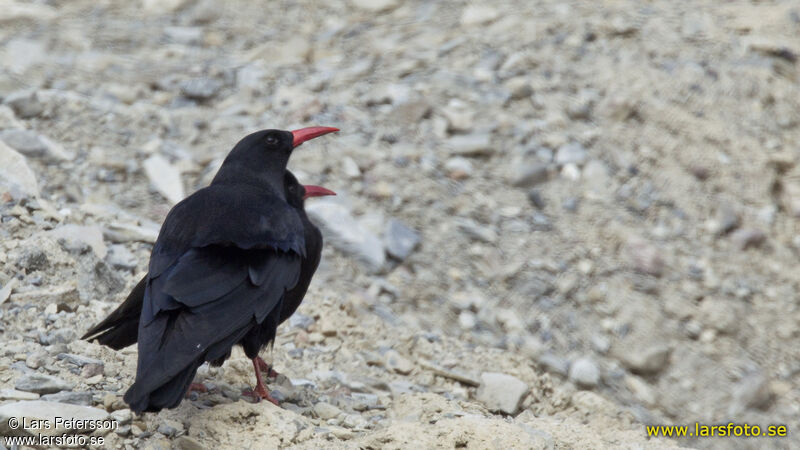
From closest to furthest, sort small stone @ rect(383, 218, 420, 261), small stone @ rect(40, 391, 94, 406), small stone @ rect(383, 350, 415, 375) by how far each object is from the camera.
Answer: small stone @ rect(40, 391, 94, 406), small stone @ rect(383, 350, 415, 375), small stone @ rect(383, 218, 420, 261)

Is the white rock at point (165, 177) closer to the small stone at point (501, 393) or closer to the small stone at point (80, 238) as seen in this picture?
the small stone at point (80, 238)

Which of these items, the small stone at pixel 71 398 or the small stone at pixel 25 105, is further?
the small stone at pixel 25 105

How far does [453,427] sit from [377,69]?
→ 4836mm

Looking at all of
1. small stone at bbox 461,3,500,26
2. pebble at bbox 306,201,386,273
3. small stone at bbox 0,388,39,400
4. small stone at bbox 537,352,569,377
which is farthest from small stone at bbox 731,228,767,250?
small stone at bbox 0,388,39,400

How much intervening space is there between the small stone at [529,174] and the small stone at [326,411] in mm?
3161

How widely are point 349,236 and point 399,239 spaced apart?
371 mm

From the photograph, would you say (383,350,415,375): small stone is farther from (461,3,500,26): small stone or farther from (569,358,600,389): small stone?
(461,3,500,26): small stone

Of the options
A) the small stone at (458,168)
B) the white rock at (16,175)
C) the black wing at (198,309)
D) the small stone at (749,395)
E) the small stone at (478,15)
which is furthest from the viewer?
the small stone at (478,15)

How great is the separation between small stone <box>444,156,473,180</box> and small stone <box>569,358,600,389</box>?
1743mm

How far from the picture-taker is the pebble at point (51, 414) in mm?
3611

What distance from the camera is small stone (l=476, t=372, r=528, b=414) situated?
16.6 ft

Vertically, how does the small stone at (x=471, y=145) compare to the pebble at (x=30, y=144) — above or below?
below

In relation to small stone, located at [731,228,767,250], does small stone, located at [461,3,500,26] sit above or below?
above

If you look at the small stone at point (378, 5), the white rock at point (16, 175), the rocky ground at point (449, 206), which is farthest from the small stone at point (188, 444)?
the small stone at point (378, 5)
